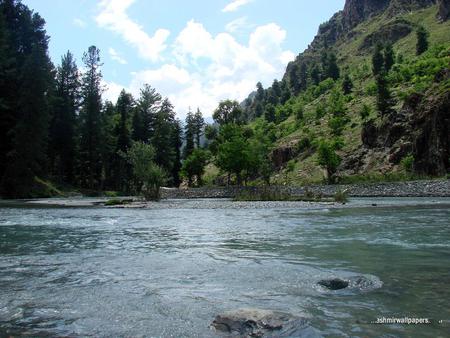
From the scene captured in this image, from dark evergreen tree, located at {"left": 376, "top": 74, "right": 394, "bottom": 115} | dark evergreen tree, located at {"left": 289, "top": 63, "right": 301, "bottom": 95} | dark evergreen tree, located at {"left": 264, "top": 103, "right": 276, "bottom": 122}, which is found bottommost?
dark evergreen tree, located at {"left": 376, "top": 74, "right": 394, "bottom": 115}

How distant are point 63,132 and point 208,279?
71788 mm

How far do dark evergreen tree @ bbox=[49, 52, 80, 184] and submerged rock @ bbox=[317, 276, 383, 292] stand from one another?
68947 mm

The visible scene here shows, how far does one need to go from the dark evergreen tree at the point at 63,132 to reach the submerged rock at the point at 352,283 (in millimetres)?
68947

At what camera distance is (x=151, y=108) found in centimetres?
10262

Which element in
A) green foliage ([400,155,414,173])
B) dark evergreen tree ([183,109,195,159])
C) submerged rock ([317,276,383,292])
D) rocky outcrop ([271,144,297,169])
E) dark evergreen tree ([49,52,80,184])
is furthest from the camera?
dark evergreen tree ([183,109,195,159])

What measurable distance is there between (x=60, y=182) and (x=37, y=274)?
63.0m

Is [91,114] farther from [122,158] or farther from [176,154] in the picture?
[176,154]

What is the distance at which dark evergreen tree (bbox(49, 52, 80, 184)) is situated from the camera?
75125mm

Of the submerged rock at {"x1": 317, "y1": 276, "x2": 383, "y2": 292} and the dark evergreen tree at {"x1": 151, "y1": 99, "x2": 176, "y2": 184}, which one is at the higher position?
the dark evergreen tree at {"x1": 151, "y1": 99, "x2": 176, "y2": 184}

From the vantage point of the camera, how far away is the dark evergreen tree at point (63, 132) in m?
75.1

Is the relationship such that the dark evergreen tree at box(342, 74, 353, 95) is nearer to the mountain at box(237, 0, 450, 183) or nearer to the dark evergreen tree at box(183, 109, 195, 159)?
the mountain at box(237, 0, 450, 183)

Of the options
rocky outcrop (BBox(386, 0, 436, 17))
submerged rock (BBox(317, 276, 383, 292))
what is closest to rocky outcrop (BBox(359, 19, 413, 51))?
rocky outcrop (BBox(386, 0, 436, 17))

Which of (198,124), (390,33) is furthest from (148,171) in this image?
(390,33)

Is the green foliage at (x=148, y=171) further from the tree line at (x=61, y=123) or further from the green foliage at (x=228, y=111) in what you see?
the green foliage at (x=228, y=111)
